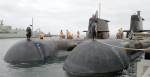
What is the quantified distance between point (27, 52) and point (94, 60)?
6.06m

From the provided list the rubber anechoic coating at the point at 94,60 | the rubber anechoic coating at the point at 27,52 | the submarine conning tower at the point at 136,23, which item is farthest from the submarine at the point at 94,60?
the submarine conning tower at the point at 136,23

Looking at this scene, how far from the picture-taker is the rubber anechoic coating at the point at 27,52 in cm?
1079

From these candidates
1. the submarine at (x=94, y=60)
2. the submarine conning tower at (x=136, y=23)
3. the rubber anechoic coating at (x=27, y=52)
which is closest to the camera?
the submarine at (x=94, y=60)

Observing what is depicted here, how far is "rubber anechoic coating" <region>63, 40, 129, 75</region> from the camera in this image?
7.51 meters

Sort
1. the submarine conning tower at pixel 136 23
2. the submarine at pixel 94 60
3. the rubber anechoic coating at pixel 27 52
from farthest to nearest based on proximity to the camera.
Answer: the submarine conning tower at pixel 136 23
the rubber anechoic coating at pixel 27 52
the submarine at pixel 94 60

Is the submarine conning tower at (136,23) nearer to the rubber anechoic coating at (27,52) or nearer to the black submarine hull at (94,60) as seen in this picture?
the black submarine hull at (94,60)

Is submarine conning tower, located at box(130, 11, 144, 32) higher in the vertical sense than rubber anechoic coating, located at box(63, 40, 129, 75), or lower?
higher

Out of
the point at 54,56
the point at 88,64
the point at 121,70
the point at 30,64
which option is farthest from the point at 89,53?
the point at 54,56

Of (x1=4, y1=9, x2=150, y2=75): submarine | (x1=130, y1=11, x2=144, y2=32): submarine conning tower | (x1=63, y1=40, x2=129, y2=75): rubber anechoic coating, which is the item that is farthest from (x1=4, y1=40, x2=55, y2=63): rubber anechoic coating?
(x1=130, y1=11, x2=144, y2=32): submarine conning tower

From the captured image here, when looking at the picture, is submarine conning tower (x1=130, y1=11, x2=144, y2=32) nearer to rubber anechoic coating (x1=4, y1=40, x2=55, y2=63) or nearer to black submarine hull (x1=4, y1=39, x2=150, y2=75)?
black submarine hull (x1=4, y1=39, x2=150, y2=75)

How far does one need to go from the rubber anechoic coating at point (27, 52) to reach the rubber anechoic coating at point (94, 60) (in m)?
3.84

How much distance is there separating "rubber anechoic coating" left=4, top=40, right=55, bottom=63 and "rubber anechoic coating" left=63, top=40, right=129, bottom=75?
384cm

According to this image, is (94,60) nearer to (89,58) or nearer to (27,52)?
(89,58)

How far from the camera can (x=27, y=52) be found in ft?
36.0
